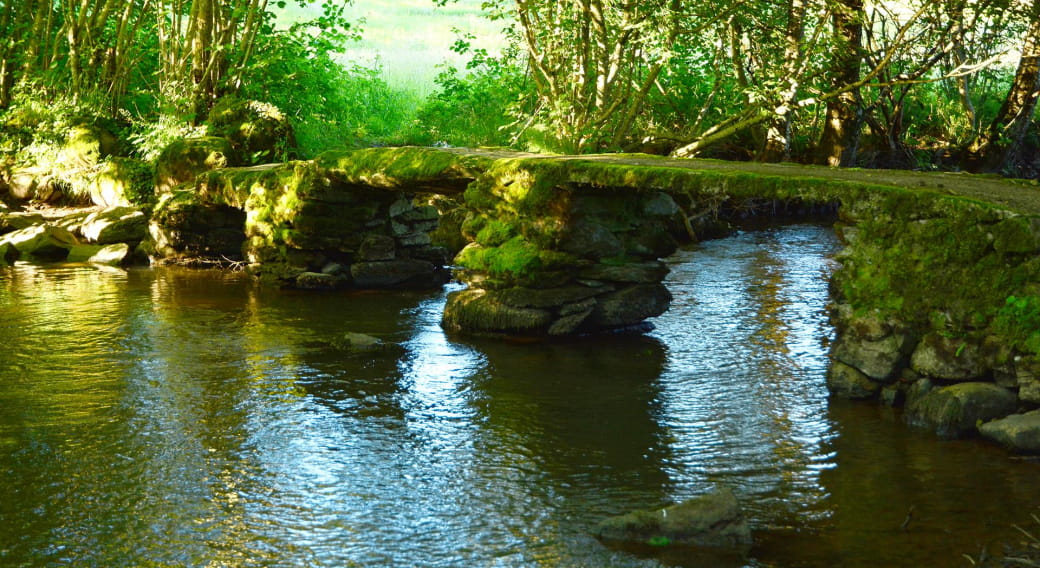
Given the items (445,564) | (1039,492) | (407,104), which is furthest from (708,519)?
(407,104)

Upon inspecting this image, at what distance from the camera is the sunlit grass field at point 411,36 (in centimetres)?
2897

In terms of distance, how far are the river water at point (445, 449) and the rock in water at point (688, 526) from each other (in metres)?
0.12

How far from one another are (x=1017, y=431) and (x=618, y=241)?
15.3 ft

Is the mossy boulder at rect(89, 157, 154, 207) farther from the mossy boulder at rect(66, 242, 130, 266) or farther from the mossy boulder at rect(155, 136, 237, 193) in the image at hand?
the mossy boulder at rect(66, 242, 130, 266)

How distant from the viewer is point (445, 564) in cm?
534

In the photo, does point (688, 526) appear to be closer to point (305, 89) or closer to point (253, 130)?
point (253, 130)

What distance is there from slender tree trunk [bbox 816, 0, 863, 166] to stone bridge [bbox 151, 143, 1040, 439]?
212 cm

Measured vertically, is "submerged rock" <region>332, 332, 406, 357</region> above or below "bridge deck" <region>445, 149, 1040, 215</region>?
below

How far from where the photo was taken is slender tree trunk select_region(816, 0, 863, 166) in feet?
43.9

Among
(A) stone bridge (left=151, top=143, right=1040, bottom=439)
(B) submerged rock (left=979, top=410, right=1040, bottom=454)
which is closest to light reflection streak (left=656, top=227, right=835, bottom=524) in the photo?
(A) stone bridge (left=151, top=143, right=1040, bottom=439)

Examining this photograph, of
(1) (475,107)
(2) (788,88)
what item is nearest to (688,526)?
(2) (788,88)

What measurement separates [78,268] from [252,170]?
11.0 ft

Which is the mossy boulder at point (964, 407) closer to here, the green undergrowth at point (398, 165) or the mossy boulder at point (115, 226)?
the green undergrowth at point (398, 165)

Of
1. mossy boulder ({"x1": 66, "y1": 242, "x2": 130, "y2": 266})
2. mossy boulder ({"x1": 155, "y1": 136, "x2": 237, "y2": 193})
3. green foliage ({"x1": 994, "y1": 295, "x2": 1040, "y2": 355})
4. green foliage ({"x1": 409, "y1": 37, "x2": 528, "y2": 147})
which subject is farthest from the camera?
green foliage ({"x1": 409, "y1": 37, "x2": 528, "y2": 147})
